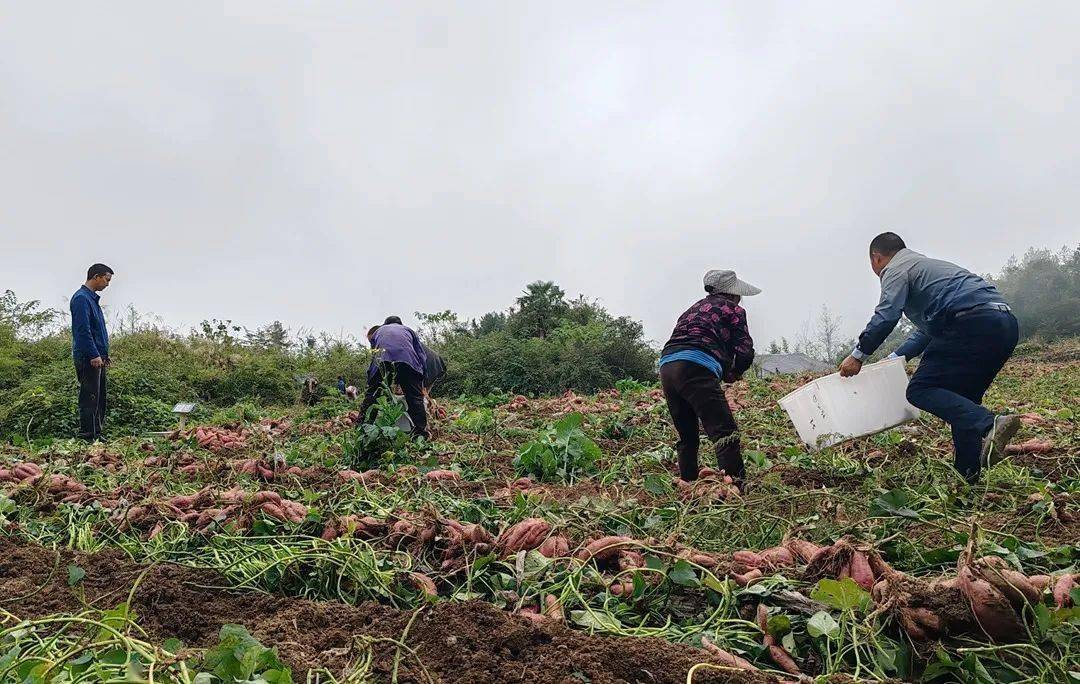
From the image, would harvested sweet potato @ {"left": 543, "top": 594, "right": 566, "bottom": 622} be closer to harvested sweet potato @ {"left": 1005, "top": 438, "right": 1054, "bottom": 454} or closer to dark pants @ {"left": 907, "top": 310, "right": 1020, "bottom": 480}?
dark pants @ {"left": 907, "top": 310, "right": 1020, "bottom": 480}

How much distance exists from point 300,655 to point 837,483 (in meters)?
→ 3.54

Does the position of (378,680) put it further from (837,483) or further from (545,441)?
(837,483)

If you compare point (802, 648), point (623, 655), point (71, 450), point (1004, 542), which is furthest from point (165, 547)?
point (71, 450)

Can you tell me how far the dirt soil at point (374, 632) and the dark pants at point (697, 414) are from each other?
7.22 ft

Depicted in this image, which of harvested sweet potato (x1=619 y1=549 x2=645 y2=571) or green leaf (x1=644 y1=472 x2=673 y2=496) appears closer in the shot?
harvested sweet potato (x1=619 y1=549 x2=645 y2=571)

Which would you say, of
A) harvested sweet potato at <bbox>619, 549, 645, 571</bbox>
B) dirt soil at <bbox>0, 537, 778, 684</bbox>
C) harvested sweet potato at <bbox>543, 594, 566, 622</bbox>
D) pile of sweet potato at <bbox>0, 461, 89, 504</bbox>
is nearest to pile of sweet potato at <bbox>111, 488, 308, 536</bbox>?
dirt soil at <bbox>0, 537, 778, 684</bbox>

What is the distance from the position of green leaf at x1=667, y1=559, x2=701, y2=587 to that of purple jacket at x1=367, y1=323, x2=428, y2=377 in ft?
13.1

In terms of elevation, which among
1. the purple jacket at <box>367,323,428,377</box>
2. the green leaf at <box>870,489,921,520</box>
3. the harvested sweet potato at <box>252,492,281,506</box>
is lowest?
the green leaf at <box>870,489,921,520</box>

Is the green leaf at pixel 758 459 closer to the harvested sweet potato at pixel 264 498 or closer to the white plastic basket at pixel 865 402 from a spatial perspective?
the white plastic basket at pixel 865 402

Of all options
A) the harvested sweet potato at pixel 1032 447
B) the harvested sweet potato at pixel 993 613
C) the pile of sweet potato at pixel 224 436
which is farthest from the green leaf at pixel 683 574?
the pile of sweet potato at pixel 224 436

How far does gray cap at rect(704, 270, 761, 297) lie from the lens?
165 inches

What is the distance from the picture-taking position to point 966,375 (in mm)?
3600

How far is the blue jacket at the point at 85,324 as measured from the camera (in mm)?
6211

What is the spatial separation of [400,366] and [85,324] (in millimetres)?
3072
